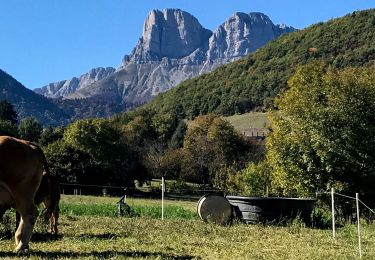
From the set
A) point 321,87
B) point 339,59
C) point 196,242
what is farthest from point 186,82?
point 196,242

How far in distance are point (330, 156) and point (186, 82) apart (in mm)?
137120

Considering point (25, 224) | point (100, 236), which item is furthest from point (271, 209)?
point (25, 224)

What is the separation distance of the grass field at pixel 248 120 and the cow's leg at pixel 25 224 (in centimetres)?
10809

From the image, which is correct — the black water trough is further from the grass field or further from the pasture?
the grass field

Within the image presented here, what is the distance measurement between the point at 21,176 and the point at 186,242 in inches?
170

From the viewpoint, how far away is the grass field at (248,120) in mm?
118775

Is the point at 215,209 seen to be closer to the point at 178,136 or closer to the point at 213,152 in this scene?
the point at 213,152

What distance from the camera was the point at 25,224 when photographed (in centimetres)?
945

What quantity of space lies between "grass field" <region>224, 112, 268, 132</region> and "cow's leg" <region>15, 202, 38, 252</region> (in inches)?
4256

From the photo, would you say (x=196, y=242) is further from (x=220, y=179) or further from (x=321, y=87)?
(x=220, y=179)

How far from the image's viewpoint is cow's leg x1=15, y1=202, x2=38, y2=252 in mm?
9398

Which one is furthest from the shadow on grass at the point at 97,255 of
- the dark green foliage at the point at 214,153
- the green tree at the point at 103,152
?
the dark green foliage at the point at 214,153

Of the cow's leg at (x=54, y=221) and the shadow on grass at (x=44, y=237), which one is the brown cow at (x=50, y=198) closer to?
the cow's leg at (x=54, y=221)

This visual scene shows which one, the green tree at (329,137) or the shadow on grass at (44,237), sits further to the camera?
the green tree at (329,137)
